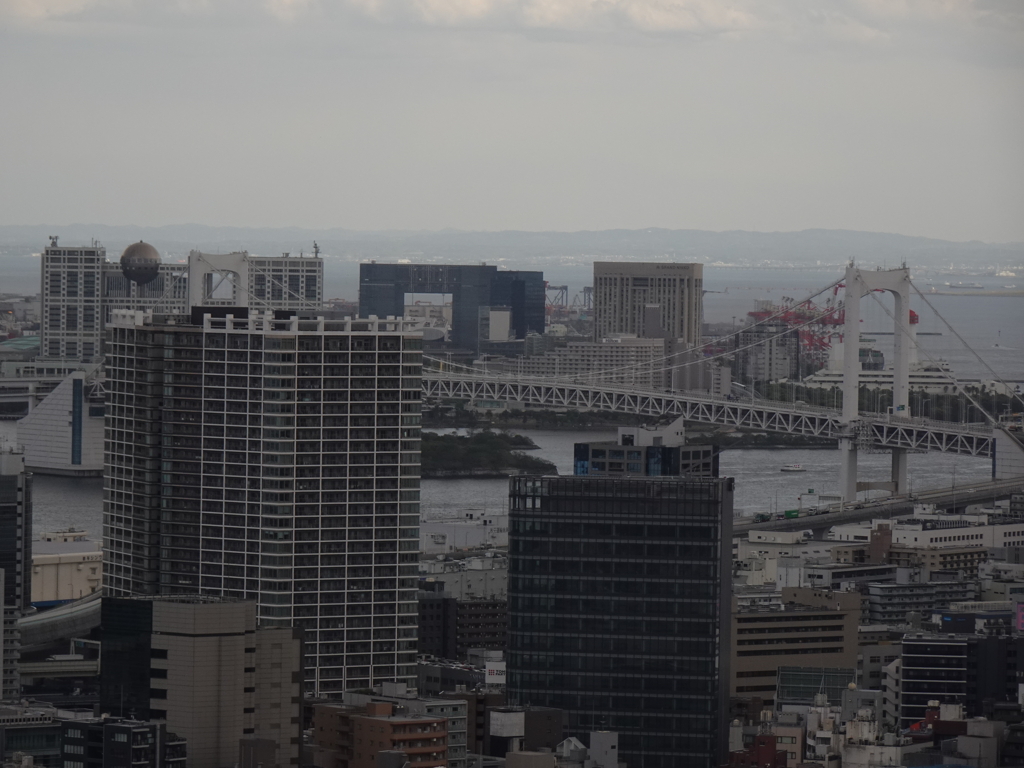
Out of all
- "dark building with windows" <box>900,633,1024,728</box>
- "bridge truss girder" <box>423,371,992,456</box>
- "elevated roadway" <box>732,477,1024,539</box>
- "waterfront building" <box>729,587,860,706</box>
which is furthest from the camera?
"bridge truss girder" <box>423,371,992,456</box>

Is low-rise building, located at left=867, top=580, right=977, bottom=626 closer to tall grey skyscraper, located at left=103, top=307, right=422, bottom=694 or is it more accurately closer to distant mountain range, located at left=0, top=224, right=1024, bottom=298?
tall grey skyscraper, located at left=103, top=307, right=422, bottom=694

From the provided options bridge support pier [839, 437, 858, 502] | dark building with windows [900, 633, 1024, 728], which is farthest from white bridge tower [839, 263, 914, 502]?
dark building with windows [900, 633, 1024, 728]

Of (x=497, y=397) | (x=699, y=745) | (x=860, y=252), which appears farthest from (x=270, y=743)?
(x=860, y=252)

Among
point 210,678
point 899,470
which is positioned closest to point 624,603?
point 210,678

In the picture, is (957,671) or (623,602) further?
(957,671)

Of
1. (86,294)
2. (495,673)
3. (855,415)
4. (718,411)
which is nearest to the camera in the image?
(495,673)

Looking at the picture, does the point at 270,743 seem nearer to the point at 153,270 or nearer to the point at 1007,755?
the point at 1007,755

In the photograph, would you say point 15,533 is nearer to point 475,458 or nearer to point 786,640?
point 786,640
